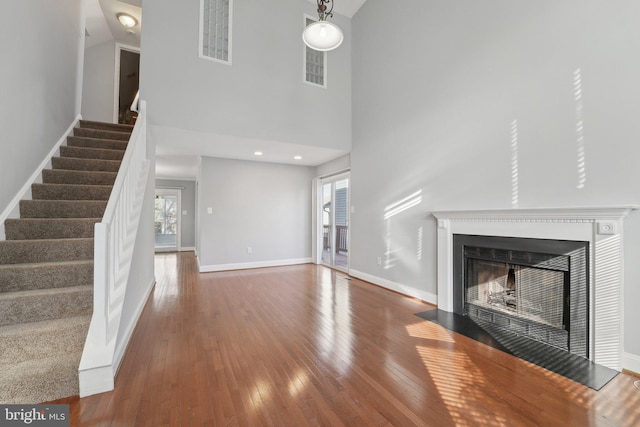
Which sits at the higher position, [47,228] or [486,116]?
[486,116]

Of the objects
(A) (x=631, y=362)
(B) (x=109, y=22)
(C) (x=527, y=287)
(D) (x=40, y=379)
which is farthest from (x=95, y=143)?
(A) (x=631, y=362)

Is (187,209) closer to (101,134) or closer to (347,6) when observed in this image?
(101,134)

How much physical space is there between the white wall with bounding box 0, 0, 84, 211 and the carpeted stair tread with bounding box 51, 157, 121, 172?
159 millimetres

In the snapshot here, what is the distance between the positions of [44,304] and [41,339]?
0.34 m

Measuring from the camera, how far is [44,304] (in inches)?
79.0

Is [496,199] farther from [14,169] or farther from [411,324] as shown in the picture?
[14,169]

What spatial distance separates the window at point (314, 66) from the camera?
4734 mm

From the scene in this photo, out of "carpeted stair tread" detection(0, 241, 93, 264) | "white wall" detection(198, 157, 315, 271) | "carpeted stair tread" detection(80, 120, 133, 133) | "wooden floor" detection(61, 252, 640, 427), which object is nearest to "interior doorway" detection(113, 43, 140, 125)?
"carpeted stair tread" detection(80, 120, 133, 133)

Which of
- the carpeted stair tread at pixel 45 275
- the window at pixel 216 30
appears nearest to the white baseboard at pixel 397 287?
the carpeted stair tread at pixel 45 275

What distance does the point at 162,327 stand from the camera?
2766mm

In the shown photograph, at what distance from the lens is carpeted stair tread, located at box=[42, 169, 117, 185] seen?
3047 millimetres

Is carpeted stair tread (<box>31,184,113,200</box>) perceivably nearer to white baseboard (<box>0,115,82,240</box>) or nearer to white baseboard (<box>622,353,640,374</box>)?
white baseboard (<box>0,115,82,240</box>)

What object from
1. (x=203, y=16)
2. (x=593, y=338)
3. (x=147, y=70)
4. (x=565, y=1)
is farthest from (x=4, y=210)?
(x=565, y=1)

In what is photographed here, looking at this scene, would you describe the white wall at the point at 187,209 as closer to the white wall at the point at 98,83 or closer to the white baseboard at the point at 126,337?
the white wall at the point at 98,83
